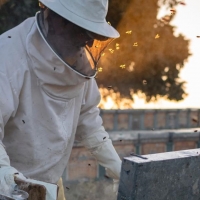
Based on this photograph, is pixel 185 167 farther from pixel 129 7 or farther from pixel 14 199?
pixel 129 7

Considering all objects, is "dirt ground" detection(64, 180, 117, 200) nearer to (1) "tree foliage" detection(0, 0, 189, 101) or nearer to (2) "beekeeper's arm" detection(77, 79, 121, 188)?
(1) "tree foliage" detection(0, 0, 189, 101)

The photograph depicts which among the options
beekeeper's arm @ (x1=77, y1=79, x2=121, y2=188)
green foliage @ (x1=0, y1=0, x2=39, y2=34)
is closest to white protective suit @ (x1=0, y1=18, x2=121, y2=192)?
beekeeper's arm @ (x1=77, y1=79, x2=121, y2=188)

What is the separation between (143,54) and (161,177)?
288 inches

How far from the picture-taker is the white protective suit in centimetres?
247

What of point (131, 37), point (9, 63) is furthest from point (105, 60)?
point (9, 63)

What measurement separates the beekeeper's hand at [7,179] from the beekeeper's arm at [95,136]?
34.3 inches

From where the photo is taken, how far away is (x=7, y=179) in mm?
2072

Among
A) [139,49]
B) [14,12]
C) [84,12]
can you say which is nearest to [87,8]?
[84,12]

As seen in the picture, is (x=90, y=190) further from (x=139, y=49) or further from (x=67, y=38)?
(x=139, y=49)

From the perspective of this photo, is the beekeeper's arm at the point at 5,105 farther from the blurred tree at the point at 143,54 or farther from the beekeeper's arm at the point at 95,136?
the blurred tree at the point at 143,54

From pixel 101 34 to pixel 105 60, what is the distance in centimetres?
535

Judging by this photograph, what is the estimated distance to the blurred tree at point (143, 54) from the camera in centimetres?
764

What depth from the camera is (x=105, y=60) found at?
780 centimetres

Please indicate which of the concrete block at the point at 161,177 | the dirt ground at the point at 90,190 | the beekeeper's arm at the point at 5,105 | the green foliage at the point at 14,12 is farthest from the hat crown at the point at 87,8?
the green foliage at the point at 14,12
